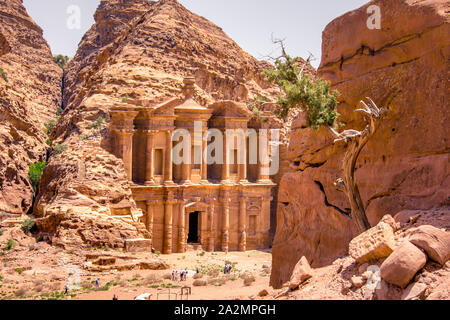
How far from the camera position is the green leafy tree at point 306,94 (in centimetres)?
1472

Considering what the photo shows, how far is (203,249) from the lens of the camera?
39.5m

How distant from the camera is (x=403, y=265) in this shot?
8.84m

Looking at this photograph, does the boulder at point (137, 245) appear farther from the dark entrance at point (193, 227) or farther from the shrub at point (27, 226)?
the dark entrance at point (193, 227)

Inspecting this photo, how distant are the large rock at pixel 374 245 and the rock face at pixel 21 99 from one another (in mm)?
24455

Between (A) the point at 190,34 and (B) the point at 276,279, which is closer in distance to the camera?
(B) the point at 276,279

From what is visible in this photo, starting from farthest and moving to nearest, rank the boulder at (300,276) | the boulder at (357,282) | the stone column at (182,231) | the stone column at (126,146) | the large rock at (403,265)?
the stone column at (182,231)
the stone column at (126,146)
the boulder at (300,276)
the boulder at (357,282)
the large rock at (403,265)

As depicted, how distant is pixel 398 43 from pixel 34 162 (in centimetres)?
3261

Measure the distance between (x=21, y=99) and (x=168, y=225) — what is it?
15.7 metres

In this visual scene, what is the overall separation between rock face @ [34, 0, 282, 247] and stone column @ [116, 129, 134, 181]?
1187 millimetres

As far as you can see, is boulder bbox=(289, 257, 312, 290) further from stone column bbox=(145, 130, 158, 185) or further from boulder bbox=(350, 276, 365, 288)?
stone column bbox=(145, 130, 158, 185)

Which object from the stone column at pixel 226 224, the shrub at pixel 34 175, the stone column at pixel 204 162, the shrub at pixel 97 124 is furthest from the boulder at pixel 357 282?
the shrub at pixel 34 175

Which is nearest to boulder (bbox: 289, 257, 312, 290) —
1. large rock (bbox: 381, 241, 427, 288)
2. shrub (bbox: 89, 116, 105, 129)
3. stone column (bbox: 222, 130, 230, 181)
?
large rock (bbox: 381, 241, 427, 288)
